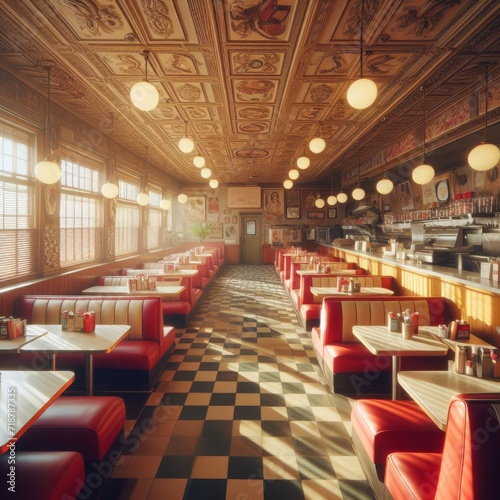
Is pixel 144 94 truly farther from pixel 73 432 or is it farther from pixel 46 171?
pixel 73 432

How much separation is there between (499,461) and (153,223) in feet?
37.9

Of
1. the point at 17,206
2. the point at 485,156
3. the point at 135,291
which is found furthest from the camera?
the point at 135,291

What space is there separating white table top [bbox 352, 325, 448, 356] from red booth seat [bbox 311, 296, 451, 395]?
55 centimetres

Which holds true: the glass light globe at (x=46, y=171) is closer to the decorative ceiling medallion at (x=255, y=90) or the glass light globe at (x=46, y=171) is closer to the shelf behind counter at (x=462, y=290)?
the decorative ceiling medallion at (x=255, y=90)

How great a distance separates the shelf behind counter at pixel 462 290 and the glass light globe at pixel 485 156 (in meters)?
1.50

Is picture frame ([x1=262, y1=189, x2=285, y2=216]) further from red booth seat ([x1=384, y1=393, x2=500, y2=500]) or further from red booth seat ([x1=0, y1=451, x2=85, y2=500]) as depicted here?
red booth seat ([x1=384, y1=393, x2=500, y2=500])

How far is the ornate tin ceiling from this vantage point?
132 inches

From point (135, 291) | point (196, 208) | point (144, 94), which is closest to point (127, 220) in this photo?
point (135, 291)

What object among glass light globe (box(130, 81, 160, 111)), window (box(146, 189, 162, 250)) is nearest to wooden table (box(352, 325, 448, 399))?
glass light globe (box(130, 81, 160, 111))

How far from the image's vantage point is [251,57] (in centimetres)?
426

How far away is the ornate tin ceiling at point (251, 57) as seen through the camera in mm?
3344

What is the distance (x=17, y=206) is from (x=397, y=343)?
5145mm

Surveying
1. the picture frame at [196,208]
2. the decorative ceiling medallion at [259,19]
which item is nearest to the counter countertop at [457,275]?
the decorative ceiling medallion at [259,19]

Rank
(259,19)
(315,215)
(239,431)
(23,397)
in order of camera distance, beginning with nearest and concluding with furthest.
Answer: (23,397) < (239,431) < (259,19) < (315,215)
